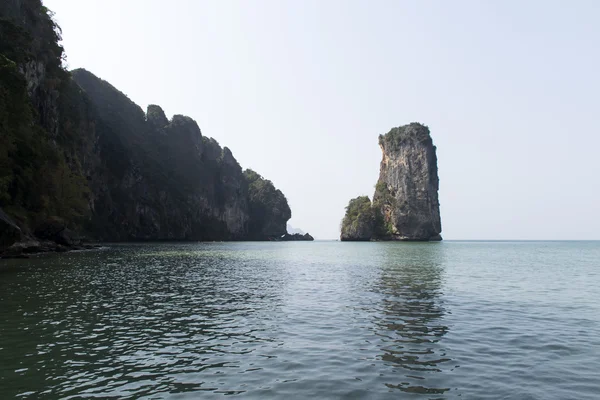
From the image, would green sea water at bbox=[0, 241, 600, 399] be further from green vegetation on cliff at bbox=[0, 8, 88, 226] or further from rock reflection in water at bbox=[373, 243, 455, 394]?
green vegetation on cliff at bbox=[0, 8, 88, 226]

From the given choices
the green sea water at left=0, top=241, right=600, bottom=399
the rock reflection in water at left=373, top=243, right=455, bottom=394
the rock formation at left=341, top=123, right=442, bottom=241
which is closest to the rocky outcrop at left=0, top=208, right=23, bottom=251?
the green sea water at left=0, top=241, right=600, bottom=399

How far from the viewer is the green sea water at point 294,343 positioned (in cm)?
1041

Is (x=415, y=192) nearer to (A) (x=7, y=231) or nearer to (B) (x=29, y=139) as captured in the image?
(B) (x=29, y=139)

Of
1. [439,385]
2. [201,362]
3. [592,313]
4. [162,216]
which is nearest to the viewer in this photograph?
[439,385]

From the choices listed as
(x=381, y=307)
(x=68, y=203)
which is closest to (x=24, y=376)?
(x=381, y=307)

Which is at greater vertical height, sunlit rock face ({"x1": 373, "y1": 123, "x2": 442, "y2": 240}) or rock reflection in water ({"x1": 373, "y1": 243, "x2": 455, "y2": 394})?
sunlit rock face ({"x1": 373, "y1": 123, "x2": 442, "y2": 240})

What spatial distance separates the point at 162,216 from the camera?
564 feet

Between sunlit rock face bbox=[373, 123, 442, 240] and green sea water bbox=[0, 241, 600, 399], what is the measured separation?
163m

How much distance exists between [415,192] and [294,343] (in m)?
184

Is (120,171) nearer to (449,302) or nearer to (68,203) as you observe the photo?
(68,203)

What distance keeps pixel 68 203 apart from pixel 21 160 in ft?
56.9

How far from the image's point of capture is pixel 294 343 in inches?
575

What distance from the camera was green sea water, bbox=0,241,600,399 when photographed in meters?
10.4

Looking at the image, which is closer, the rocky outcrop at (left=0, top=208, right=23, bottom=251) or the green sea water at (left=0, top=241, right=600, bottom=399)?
the green sea water at (left=0, top=241, right=600, bottom=399)
